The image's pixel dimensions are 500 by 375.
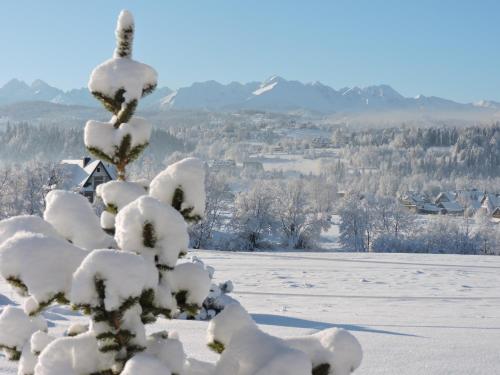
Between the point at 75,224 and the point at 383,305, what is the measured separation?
16.8 metres

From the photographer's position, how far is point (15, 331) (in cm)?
238

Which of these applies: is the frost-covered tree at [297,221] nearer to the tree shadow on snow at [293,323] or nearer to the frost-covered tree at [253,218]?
the frost-covered tree at [253,218]

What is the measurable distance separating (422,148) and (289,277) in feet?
606

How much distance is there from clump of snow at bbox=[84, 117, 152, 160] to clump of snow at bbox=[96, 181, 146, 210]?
0.14 metres

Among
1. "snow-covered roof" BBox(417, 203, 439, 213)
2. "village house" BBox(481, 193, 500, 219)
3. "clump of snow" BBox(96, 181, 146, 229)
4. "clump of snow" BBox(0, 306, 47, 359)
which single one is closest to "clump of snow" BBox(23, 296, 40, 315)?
"clump of snow" BBox(0, 306, 47, 359)

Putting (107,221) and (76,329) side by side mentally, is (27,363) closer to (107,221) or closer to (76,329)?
(76,329)

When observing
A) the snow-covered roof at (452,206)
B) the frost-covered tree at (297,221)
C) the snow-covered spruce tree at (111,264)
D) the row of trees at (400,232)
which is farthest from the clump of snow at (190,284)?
A: the snow-covered roof at (452,206)

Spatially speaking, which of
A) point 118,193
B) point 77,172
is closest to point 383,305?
point 118,193

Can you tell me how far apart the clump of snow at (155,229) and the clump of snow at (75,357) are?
0.42 meters

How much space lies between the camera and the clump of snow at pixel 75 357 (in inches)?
74.2

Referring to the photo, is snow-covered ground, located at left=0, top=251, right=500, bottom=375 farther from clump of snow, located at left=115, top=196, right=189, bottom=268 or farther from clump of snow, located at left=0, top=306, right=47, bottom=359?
clump of snow, located at left=0, top=306, right=47, bottom=359

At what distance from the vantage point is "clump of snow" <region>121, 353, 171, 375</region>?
5.52ft

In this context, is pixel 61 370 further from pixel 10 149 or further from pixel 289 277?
pixel 10 149

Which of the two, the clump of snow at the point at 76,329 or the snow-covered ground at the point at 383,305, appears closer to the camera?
the clump of snow at the point at 76,329
